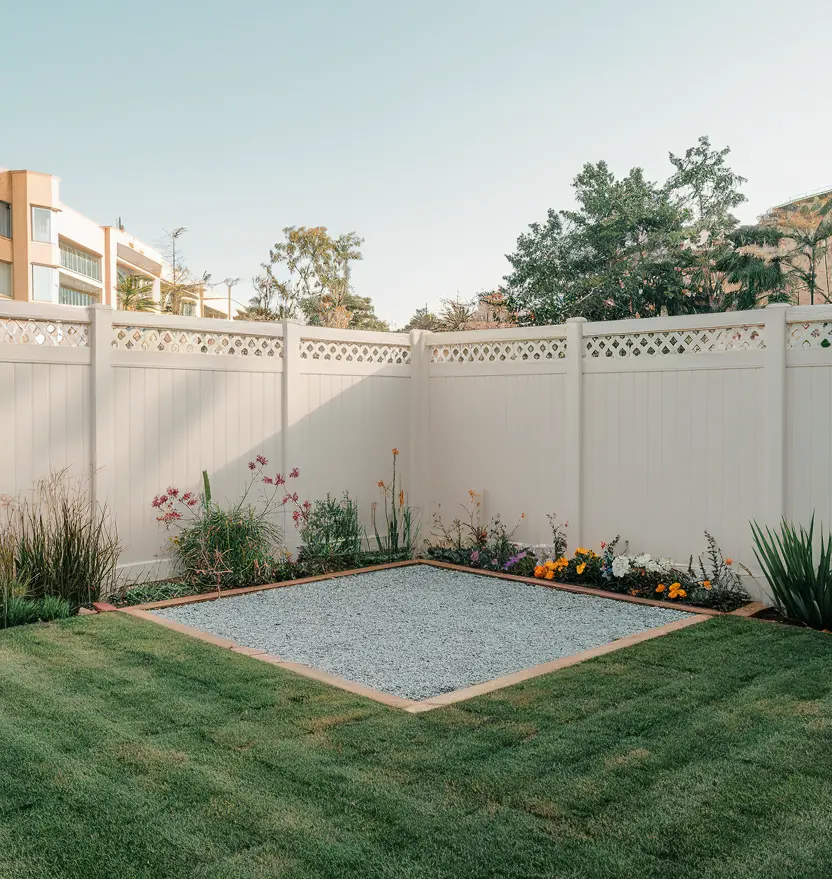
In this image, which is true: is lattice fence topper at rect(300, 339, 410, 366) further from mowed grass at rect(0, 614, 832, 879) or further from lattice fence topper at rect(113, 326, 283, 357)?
mowed grass at rect(0, 614, 832, 879)

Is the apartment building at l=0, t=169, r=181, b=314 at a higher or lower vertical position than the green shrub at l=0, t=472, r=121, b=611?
higher

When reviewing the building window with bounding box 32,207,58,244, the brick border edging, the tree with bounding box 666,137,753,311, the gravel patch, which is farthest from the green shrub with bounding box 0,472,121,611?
the building window with bounding box 32,207,58,244

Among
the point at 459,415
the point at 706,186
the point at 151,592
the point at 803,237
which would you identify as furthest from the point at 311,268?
the point at 151,592

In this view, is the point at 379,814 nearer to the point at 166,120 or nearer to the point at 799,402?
the point at 799,402

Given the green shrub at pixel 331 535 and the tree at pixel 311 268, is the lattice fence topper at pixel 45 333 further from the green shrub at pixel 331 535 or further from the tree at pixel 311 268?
the tree at pixel 311 268

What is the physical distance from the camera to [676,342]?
625cm

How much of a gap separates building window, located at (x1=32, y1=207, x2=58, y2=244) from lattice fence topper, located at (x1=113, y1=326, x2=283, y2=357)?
31357 mm

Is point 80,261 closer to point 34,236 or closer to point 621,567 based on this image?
point 34,236

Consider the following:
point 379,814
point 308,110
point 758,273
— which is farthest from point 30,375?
point 758,273

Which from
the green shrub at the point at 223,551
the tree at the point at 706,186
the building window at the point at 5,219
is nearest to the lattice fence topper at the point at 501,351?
the green shrub at the point at 223,551

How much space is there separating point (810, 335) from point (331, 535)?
3948 mm

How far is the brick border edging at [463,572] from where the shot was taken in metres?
5.55

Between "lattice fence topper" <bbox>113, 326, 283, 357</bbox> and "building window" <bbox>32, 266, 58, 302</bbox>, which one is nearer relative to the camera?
"lattice fence topper" <bbox>113, 326, 283, 357</bbox>

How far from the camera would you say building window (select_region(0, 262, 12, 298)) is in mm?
33500
